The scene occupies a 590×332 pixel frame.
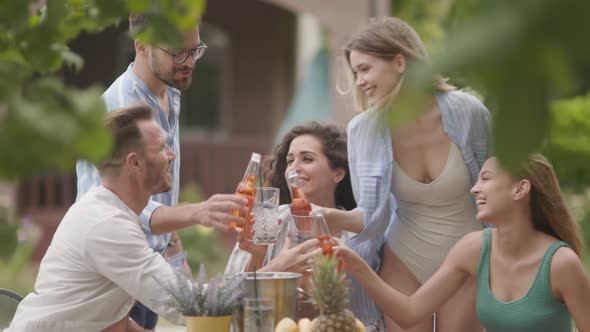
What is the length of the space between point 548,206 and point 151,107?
135cm

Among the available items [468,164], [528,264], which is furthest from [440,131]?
[528,264]

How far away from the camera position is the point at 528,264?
9.46 feet

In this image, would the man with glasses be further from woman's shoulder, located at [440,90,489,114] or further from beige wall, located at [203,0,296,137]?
beige wall, located at [203,0,296,137]

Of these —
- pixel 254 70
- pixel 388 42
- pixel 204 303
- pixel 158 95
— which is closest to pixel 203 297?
pixel 204 303

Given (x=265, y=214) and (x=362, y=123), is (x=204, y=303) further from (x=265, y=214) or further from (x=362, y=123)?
(x=362, y=123)

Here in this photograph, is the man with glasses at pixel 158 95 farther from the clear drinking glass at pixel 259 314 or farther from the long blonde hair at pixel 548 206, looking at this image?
the long blonde hair at pixel 548 206

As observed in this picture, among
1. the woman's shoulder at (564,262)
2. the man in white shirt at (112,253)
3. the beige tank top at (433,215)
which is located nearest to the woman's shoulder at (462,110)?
the beige tank top at (433,215)

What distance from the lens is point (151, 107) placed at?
3297mm

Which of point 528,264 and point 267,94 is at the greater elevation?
point 267,94

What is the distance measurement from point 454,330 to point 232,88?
421 inches

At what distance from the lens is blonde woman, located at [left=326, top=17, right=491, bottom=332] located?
335 cm

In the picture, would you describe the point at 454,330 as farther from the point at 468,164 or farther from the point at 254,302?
the point at 254,302

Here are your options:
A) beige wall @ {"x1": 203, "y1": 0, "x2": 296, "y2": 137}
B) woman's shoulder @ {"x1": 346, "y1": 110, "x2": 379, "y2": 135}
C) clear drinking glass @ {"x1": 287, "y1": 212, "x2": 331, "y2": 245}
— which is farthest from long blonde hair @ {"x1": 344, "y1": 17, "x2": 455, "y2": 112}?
beige wall @ {"x1": 203, "y1": 0, "x2": 296, "y2": 137}

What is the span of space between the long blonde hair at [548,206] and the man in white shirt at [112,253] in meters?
0.93
